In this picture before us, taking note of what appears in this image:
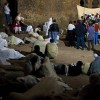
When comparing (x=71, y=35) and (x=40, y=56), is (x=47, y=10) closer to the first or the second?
(x=71, y=35)

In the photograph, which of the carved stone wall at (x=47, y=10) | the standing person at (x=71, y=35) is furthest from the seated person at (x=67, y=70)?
the carved stone wall at (x=47, y=10)

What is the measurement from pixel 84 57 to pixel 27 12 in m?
8.05

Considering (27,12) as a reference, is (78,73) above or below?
below

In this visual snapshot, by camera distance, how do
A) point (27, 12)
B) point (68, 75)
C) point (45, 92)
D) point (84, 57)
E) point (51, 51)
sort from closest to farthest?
point (45, 92) < point (68, 75) < point (51, 51) < point (84, 57) < point (27, 12)

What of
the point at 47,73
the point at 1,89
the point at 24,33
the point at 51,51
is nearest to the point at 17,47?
the point at 24,33

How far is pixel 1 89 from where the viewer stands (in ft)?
34.0

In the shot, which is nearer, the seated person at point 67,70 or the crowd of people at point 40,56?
the crowd of people at point 40,56

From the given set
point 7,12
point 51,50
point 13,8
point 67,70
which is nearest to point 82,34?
point 51,50

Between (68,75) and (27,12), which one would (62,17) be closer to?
(27,12)

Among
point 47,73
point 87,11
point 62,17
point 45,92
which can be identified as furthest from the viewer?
point 87,11

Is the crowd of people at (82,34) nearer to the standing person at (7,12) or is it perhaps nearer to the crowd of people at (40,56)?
the crowd of people at (40,56)

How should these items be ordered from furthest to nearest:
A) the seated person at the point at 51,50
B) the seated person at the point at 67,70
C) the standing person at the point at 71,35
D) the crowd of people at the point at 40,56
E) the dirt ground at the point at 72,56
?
the standing person at the point at 71,35 → the seated person at the point at 51,50 → the seated person at the point at 67,70 → the dirt ground at the point at 72,56 → the crowd of people at the point at 40,56

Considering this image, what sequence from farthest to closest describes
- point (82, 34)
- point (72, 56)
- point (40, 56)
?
point (82, 34) < point (72, 56) < point (40, 56)

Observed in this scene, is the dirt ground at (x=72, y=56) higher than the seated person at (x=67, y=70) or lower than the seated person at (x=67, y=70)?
lower
